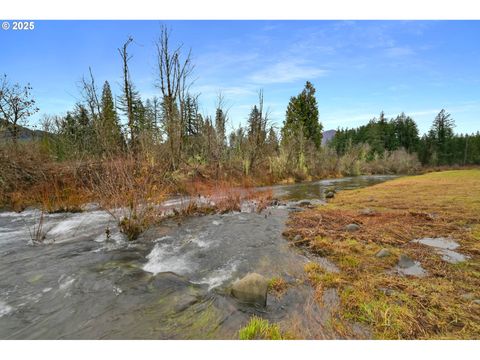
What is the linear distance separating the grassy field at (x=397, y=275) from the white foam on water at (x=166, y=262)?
229 cm

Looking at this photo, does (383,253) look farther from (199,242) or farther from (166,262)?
(166,262)

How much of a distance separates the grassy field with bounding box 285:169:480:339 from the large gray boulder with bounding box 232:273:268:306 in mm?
823

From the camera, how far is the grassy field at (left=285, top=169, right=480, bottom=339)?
2457 mm

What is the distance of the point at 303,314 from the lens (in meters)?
2.79

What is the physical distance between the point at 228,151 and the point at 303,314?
21880mm

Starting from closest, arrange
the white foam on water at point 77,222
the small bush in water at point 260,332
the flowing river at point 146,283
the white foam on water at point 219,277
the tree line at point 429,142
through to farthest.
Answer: the small bush in water at point 260,332 < the flowing river at point 146,283 < the white foam on water at point 219,277 < the white foam on water at point 77,222 < the tree line at point 429,142

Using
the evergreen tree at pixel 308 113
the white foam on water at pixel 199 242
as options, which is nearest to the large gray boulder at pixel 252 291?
the white foam on water at pixel 199 242

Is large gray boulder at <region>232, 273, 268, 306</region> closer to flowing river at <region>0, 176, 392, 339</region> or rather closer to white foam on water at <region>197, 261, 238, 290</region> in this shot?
flowing river at <region>0, 176, 392, 339</region>

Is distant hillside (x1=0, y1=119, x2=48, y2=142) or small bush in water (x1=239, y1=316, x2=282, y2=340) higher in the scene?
distant hillside (x1=0, y1=119, x2=48, y2=142)

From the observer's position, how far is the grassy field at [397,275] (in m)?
2.46

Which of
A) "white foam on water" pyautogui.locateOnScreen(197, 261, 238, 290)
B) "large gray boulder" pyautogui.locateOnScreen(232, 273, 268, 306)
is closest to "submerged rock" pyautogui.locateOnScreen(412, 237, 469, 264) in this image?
"large gray boulder" pyautogui.locateOnScreen(232, 273, 268, 306)

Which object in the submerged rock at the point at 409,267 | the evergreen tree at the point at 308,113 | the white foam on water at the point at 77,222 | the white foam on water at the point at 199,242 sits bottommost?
the white foam on water at the point at 199,242

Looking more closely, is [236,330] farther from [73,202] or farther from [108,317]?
[73,202]

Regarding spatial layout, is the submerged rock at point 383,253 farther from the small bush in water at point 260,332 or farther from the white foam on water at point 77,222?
the white foam on water at point 77,222
